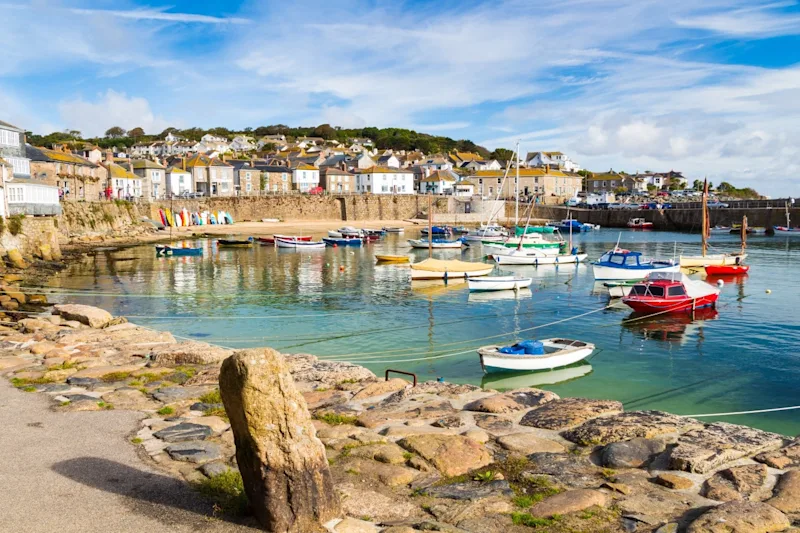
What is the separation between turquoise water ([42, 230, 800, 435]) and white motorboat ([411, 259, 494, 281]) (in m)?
0.94

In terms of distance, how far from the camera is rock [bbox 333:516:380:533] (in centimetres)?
809

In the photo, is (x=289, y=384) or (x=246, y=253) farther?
(x=246, y=253)

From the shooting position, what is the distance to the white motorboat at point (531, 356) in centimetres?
2269

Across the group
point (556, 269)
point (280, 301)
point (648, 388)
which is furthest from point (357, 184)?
point (648, 388)

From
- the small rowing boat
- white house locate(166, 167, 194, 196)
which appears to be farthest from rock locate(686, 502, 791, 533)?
white house locate(166, 167, 194, 196)

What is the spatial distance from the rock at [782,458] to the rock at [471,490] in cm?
489

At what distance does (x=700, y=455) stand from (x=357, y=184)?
13098 centimetres

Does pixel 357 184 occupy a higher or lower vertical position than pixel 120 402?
higher

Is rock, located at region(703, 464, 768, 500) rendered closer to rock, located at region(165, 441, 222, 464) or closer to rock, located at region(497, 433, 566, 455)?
rock, located at region(497, 433, 566, 455)

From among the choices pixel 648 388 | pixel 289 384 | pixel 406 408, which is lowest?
pixel 648 388

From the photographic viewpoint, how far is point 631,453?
1103 centimetres

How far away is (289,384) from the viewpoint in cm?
812

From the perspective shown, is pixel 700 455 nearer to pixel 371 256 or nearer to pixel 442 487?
pixel 442 487

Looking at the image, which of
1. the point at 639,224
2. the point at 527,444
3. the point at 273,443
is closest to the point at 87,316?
the point at 527,444
